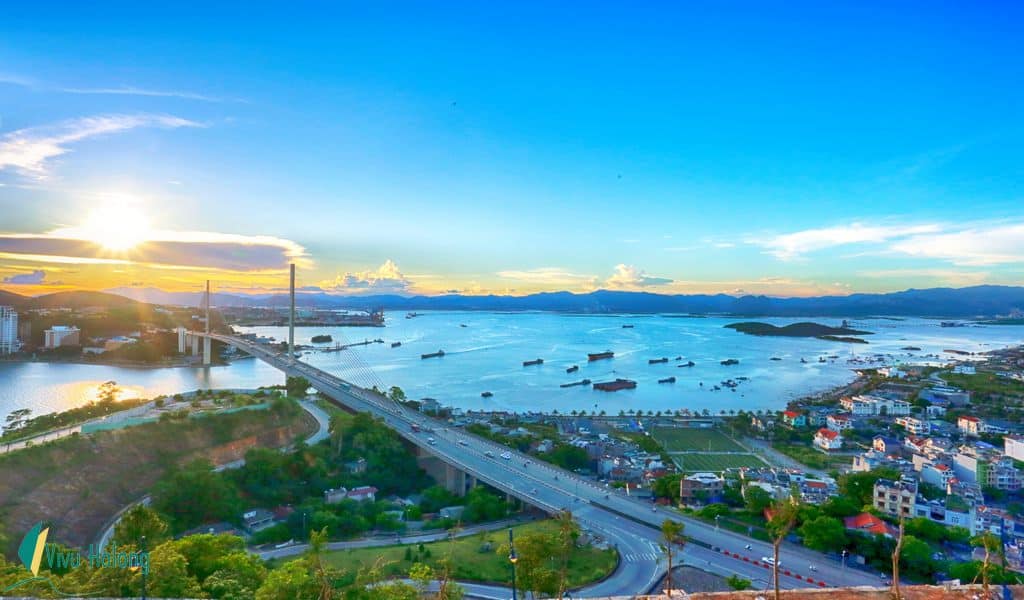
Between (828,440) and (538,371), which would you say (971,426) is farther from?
(538,371)

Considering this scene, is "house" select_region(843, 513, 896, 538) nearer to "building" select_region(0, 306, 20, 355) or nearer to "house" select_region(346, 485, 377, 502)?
"house" select_region(346, 485, 377, 502)

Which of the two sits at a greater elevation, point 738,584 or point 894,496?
point 738,584

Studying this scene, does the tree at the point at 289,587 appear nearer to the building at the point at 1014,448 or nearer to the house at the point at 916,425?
the building at the point at 1014,448

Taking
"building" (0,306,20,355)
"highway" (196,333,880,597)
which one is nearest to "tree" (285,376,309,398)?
"highway" (196,333,880,597)

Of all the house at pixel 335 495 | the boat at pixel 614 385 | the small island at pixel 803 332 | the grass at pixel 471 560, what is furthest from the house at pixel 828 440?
the small island at pixel 803 332

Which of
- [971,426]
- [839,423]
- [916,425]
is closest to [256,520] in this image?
[839,423]

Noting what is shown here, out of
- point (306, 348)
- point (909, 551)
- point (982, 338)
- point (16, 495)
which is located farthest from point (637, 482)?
point (982, 338)
